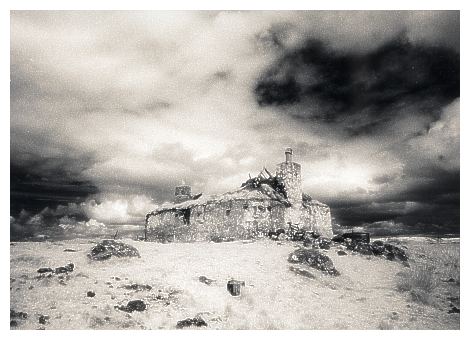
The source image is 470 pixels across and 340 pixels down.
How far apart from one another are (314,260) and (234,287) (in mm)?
2762

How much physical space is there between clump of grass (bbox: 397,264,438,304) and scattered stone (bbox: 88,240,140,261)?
6.58 m

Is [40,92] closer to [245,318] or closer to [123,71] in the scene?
[123,71]

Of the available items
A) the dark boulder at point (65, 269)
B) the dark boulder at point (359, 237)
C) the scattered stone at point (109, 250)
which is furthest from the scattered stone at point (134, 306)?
the dark boulder at point (359, 237)

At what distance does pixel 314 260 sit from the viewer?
10180mm

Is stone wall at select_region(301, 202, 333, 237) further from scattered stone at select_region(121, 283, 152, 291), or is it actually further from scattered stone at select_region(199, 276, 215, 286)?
scattered stone at select_region(121, 283, 152, 291)

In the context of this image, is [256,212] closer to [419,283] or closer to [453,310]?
[419,283]

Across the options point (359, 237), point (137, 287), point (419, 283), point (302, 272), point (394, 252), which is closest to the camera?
point (137, 287)

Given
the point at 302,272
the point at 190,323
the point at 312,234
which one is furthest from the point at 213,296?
the point at 312,234

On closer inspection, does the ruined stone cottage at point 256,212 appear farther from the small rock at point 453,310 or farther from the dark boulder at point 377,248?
the small rock at point 453,310

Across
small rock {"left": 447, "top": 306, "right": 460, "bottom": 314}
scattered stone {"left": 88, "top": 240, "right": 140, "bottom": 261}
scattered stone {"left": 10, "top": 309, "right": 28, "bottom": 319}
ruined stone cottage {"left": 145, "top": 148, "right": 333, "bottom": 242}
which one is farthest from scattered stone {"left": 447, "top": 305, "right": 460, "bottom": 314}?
scattered stone {"left": 10, "top": 309, "right": 28, "bottom": 319}

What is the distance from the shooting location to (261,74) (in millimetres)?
9211

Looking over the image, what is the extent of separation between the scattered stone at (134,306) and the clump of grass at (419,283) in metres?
5.81

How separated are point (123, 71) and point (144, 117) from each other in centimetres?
117
